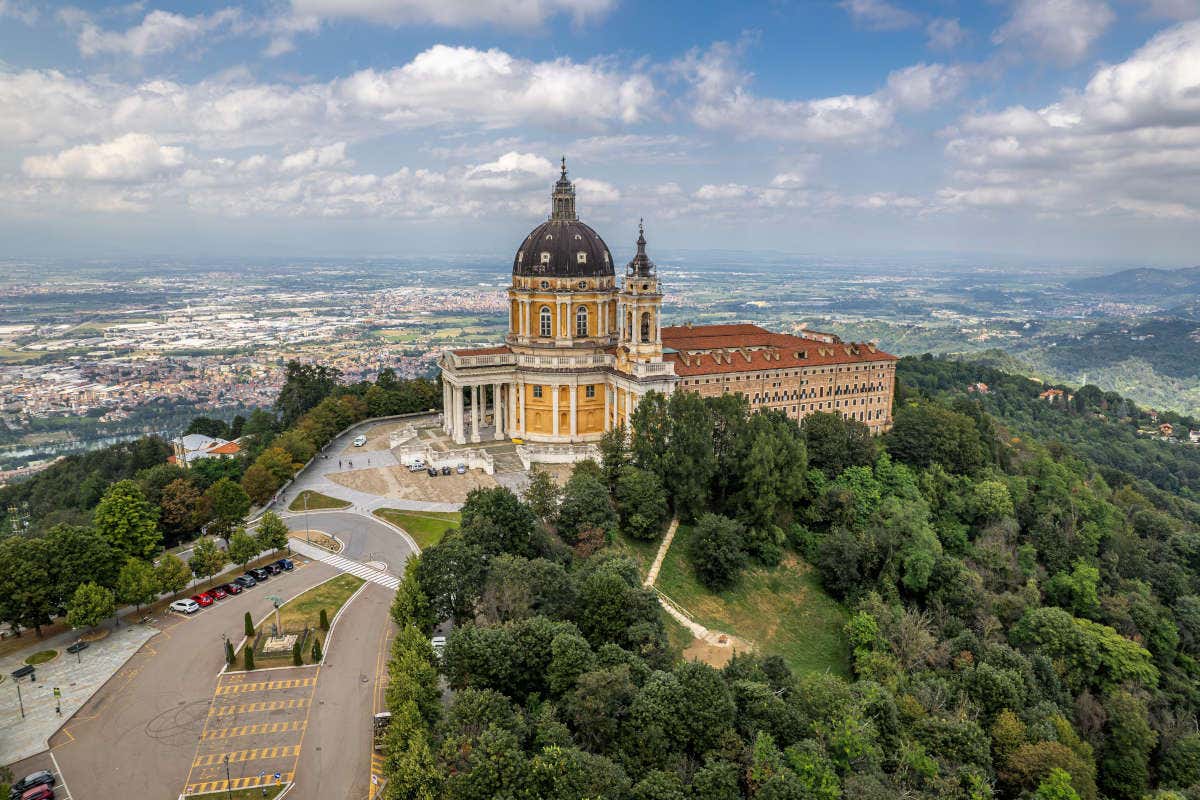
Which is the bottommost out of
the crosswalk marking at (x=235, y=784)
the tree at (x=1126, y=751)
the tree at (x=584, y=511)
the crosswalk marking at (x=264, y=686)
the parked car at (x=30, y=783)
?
the tree at (x=1126, y=751)

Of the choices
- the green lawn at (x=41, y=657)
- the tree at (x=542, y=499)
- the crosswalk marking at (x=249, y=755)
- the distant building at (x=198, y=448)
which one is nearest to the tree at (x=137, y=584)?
the green lawn at (x=41, y=657)

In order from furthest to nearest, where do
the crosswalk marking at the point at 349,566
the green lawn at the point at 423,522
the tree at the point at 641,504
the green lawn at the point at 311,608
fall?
1. the green lawn at the point at 423,522
2. the tree at the point at 641,504
3. the crosswalk marking at the point at 349,566
4. the green lawn at the point at 311,608

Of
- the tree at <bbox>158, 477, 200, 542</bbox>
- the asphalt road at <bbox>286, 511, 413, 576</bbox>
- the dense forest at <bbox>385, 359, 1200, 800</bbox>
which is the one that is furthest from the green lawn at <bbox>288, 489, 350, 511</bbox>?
the dense forest at <bbox>385, 359, 1200, 800</bbox>

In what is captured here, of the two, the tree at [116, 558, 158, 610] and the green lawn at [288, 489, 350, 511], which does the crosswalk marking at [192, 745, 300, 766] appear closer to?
the tree at [116, 558, 158, 610]

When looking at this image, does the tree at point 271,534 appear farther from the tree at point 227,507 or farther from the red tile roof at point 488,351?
the red tile roof at point 488,351

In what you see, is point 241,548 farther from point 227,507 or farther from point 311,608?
point 311,608

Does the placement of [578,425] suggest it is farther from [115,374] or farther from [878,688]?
[115,374]
